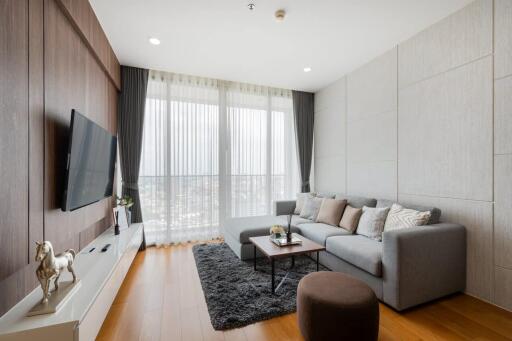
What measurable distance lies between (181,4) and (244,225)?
257cm

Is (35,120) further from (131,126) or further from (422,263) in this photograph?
(422,263)

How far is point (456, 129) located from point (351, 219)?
1452 millimetres

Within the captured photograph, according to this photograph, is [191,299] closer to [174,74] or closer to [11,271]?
[11,271]

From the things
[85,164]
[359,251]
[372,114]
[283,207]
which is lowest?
[359,251]

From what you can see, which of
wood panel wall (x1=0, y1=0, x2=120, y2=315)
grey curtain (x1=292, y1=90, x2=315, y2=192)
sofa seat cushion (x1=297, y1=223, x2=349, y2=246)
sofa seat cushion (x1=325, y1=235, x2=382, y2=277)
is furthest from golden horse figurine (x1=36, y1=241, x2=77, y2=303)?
grey curtain (x1=292, y1=90, x2=315, y2=192)

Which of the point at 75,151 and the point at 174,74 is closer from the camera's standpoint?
the point at 75,151

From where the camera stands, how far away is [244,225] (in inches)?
124

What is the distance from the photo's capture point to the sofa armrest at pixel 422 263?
75.4 inches

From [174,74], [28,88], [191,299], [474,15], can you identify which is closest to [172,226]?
[191,299]

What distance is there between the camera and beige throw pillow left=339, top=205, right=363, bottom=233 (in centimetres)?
291

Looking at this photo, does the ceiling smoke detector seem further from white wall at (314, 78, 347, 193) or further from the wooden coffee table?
the wooden coffee table

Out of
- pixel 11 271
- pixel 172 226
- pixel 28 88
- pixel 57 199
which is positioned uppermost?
pixel 28 88

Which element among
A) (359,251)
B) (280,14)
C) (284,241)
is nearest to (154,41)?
(280,14)

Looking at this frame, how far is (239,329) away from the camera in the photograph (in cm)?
175
